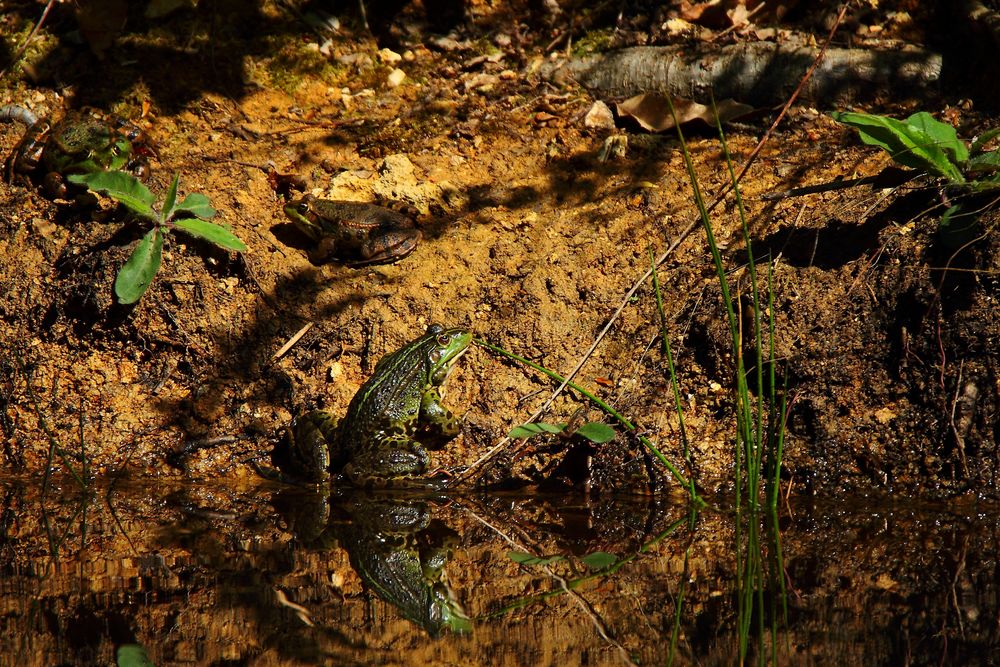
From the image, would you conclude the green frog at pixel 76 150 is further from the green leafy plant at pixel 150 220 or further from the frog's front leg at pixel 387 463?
the frog's front leg at pixel 387 463

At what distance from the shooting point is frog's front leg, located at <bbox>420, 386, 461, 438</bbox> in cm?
460

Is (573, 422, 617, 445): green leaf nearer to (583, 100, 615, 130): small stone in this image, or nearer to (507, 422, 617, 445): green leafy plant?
(507, 422, 617, 445): green leafy plant

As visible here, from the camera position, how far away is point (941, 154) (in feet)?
13.3

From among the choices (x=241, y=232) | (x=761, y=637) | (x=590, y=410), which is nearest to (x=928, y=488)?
(x=590, y=410)

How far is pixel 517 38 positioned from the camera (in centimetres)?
668

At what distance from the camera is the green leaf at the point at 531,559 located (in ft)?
10.5

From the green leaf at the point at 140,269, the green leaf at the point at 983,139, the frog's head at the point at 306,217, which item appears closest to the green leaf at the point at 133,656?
the green leaf at the point at 140,269

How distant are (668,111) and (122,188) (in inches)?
132

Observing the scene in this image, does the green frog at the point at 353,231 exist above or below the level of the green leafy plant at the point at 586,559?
above

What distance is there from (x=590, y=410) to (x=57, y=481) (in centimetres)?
269

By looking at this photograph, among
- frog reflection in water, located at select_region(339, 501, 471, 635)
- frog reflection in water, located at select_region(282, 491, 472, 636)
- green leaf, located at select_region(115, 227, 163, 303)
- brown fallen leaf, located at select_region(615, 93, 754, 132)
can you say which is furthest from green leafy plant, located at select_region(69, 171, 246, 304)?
brown fallen leaf, located at select_region(615, 93, 754, 132)

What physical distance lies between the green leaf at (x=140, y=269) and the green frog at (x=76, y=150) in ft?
3.02

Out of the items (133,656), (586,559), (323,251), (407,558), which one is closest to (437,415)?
(323,251)

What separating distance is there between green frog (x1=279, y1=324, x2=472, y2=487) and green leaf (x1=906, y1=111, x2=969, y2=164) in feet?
7.96
